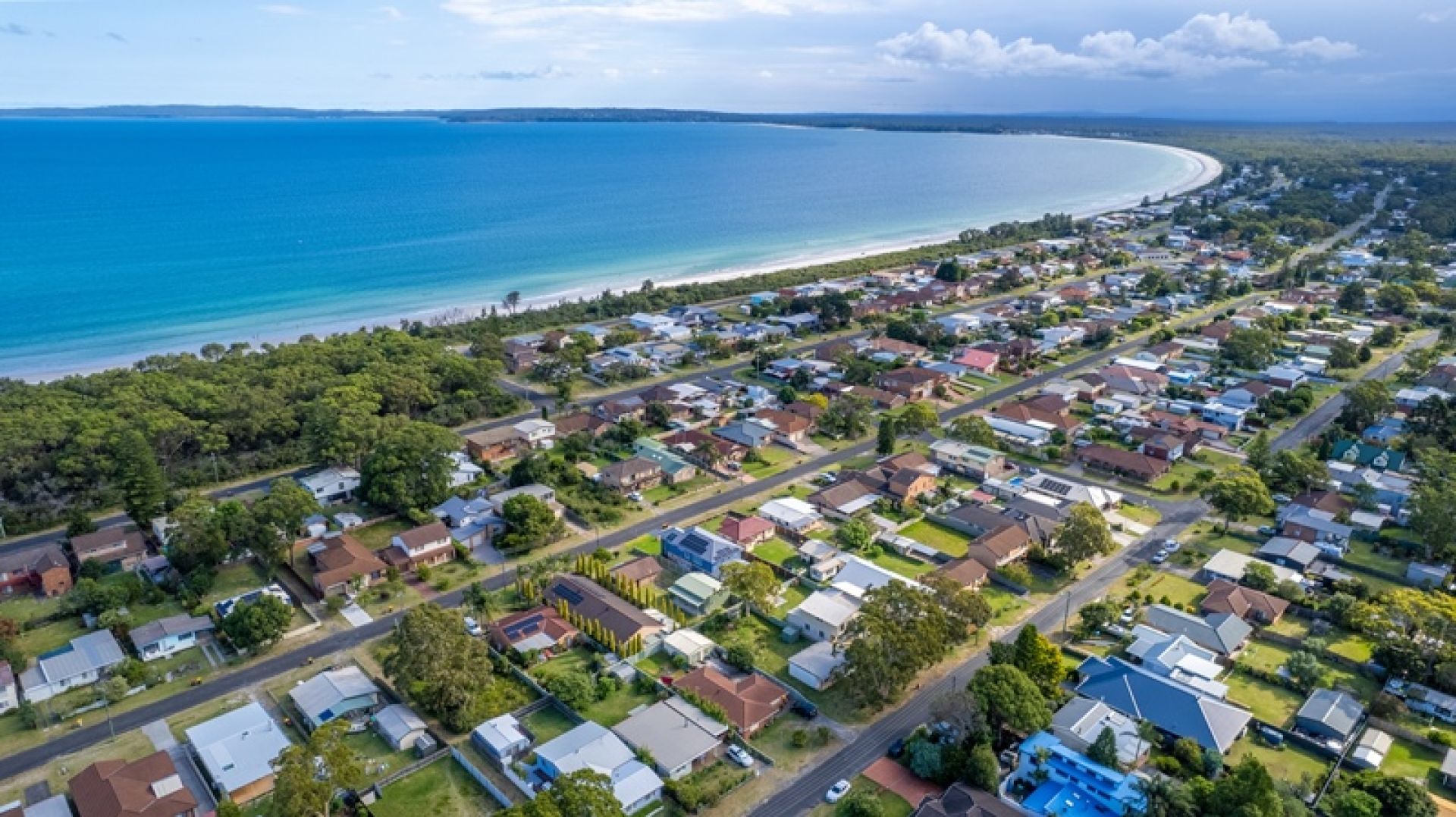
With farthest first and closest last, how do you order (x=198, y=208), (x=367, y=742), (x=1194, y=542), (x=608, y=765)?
(x=198, y=208) < (x=1194, y=542) < (x=367, y=742) < (x=608, y=765)

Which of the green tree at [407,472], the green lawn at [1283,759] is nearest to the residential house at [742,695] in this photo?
the green lawn at [1283,759]

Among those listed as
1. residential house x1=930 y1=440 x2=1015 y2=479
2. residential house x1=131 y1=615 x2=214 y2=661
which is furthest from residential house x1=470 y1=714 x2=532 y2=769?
residential house x1=930 y1=440 x2=1015 y2=479

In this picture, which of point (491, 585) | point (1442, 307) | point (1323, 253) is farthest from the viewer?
point (1323, 253)

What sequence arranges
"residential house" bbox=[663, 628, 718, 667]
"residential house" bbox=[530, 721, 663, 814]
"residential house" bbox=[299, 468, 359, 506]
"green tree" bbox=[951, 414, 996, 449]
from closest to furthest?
"residential house" bbox=[530, 721, 663, 814], "residential house" bbox=[663, 628, 718, 667], "residential house" bbox=[299, 468, 359, 506], "green tree" bbox=[951, 414, 996, 449]

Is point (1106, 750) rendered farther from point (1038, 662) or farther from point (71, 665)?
point (71, 665)

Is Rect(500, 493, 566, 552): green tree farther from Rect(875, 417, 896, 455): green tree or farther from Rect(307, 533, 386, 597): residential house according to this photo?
Rect(875, 417, 896, 455): green tree

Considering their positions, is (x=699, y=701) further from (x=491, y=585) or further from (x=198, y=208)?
(x=198, y=208)

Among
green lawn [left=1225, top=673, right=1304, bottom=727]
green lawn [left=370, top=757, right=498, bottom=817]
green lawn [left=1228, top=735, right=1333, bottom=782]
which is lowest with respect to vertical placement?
green lawn [left=1225, top=673, right=1304, bottom=727]

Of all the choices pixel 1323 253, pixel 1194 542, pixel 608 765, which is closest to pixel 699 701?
pixel 608 765
